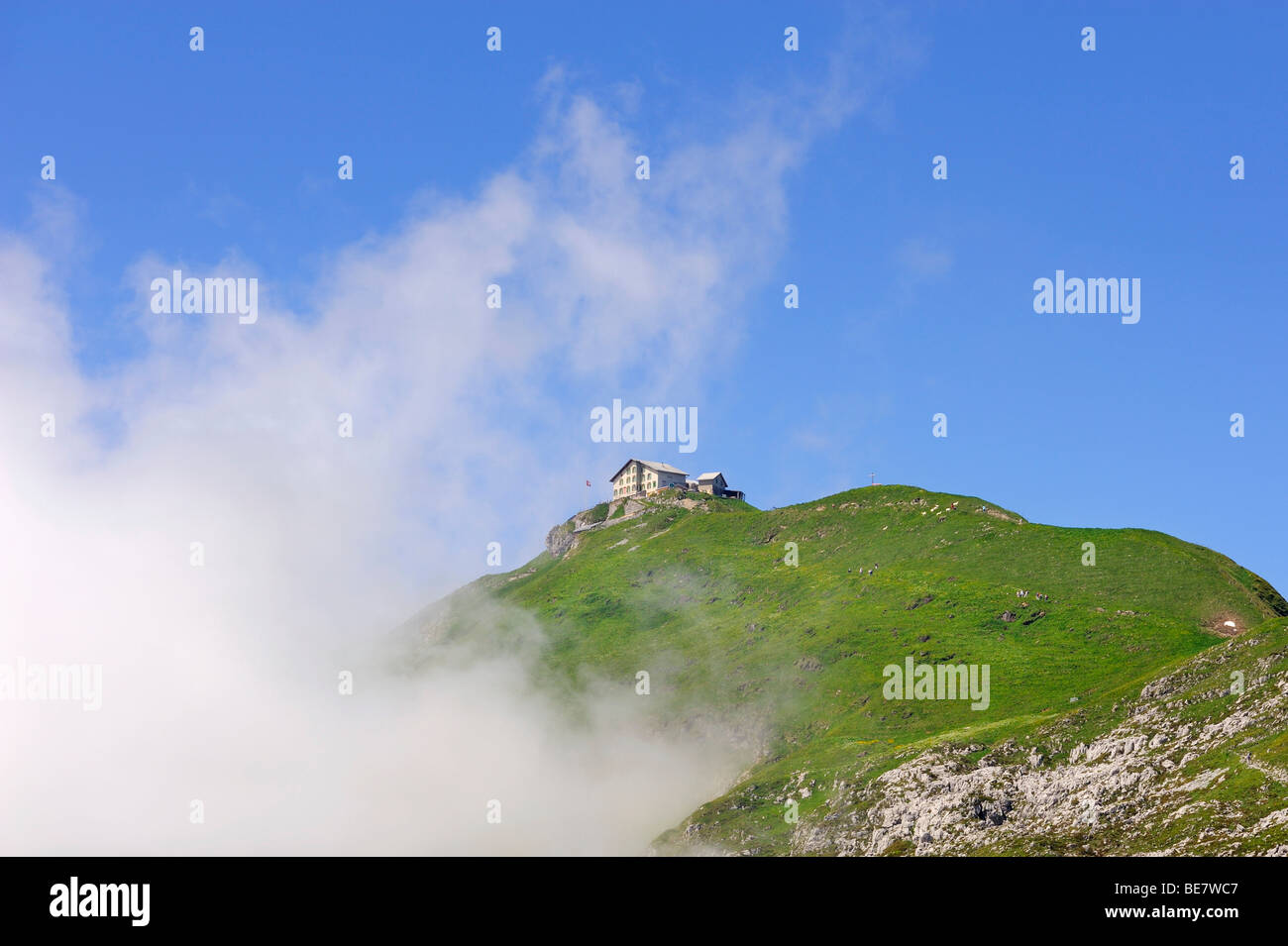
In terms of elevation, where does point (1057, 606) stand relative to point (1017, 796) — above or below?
above

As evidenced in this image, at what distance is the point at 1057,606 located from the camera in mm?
182250

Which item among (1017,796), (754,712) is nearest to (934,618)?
(754,712)

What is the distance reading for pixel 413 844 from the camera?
183 metres
